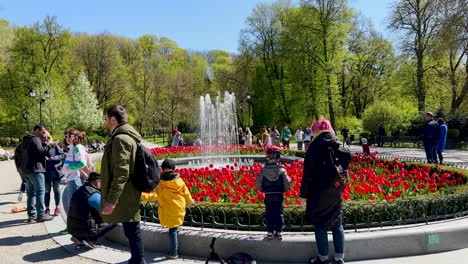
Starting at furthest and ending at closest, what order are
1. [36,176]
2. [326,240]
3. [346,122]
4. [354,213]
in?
[346,122], [36,176], [354,213], [326,240]

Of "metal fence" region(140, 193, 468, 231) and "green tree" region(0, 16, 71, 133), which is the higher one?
"green tree" region(0, 16, 71, 133)

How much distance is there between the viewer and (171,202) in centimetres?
496

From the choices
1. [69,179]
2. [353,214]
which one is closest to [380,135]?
[353,214]

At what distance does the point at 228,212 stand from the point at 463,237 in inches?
141

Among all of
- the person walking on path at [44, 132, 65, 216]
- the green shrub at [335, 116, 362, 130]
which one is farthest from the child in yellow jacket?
the green shrub at [335, 116, 362, 130]

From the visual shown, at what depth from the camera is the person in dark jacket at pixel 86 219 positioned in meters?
5.31

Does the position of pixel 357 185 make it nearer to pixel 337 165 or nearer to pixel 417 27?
pixel 337 165

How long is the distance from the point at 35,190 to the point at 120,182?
174 inches

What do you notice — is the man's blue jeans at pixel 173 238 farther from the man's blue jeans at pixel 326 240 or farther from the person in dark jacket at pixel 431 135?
the person in dark jacket at pixel 431 135

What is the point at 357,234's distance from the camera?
4.80 m

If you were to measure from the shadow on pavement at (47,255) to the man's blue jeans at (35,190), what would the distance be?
6.08 ft

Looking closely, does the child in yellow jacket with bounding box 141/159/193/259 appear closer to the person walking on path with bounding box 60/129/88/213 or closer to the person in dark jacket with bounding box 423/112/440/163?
the person walking on path with bounding box 60/129/88/213

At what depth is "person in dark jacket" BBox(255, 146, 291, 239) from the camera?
4812mm

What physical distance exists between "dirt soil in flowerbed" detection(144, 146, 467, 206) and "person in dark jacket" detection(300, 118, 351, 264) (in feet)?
5.04
